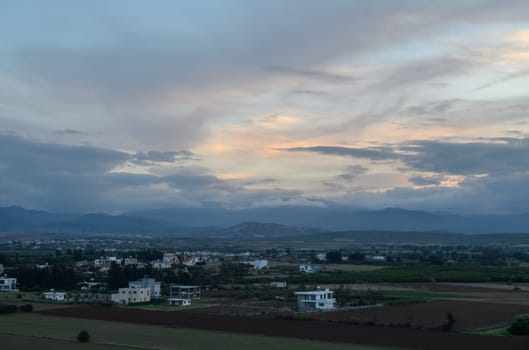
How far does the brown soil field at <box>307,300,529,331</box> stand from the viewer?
36688mm

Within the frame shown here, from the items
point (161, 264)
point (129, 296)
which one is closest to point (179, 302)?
point (129, 296)

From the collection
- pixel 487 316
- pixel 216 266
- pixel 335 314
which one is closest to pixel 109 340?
pixel 335 314

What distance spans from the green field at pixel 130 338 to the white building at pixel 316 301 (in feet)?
43.2

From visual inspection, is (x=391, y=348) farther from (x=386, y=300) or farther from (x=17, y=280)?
(x=17, y=280)

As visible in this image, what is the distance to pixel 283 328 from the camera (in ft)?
115

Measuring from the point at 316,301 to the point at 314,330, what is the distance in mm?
12160

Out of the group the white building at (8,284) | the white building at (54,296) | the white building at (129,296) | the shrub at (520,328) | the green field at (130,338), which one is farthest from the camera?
the white building at (8,284)

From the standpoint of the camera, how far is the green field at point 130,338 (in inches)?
1141

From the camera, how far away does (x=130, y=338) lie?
104ft

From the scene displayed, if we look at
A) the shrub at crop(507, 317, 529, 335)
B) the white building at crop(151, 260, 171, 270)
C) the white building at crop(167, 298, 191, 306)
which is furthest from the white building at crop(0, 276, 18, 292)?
the shrub at crop(507, 317, 529, 335)

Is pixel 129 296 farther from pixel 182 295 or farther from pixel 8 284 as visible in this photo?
pixel 8 284

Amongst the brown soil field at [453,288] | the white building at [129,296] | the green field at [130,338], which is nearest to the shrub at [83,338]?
the green field at [130,338]

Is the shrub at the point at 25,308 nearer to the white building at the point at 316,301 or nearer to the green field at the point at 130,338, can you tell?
the green field at the point at 130,338

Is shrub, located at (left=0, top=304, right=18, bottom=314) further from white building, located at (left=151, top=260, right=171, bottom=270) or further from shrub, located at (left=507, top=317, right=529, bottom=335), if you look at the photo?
white building, located at (left=151, top=260, right=171, bottom=270)
